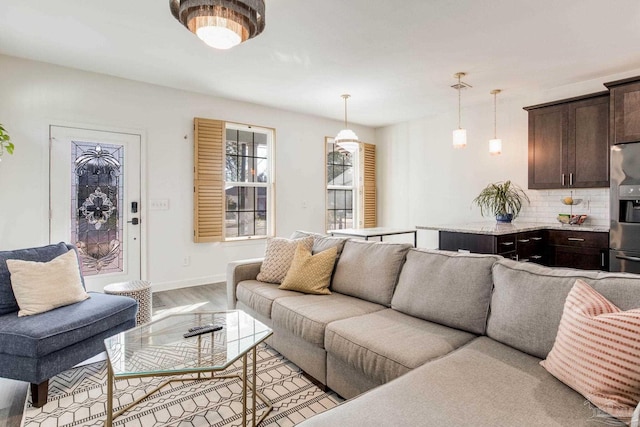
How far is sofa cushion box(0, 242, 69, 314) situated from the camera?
2.24m

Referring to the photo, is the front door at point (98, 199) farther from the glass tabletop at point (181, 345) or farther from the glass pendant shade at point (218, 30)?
the glass pendant shade at point (218, 30)

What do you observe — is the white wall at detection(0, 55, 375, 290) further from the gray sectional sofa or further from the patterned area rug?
the gray sectional sofa

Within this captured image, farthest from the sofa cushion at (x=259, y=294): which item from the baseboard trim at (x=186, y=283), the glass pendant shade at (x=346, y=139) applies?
the glass pendant shade at (x=346, y=139)

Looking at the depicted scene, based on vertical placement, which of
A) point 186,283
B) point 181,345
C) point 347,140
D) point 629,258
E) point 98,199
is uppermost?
point 347,140

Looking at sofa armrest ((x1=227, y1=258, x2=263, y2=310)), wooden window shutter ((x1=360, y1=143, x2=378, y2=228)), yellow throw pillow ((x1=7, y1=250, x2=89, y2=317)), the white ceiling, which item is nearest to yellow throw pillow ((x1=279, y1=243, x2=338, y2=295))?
sofa armrest ((x1=227, y1=258, x2=263, y2=310))

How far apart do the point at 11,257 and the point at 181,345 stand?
5.21 feet

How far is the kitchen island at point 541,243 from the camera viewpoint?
3.63 metres

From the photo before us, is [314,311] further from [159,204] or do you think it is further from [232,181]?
[232,181]

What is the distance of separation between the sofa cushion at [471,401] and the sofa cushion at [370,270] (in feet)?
3.00

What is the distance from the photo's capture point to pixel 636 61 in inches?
144

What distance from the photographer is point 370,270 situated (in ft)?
8.16

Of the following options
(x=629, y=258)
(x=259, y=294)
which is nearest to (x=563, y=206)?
(x=629, y=258)

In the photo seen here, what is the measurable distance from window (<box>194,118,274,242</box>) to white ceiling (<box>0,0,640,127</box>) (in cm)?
69

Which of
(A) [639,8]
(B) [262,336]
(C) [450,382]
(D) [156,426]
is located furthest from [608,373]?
(A) [639,8]
